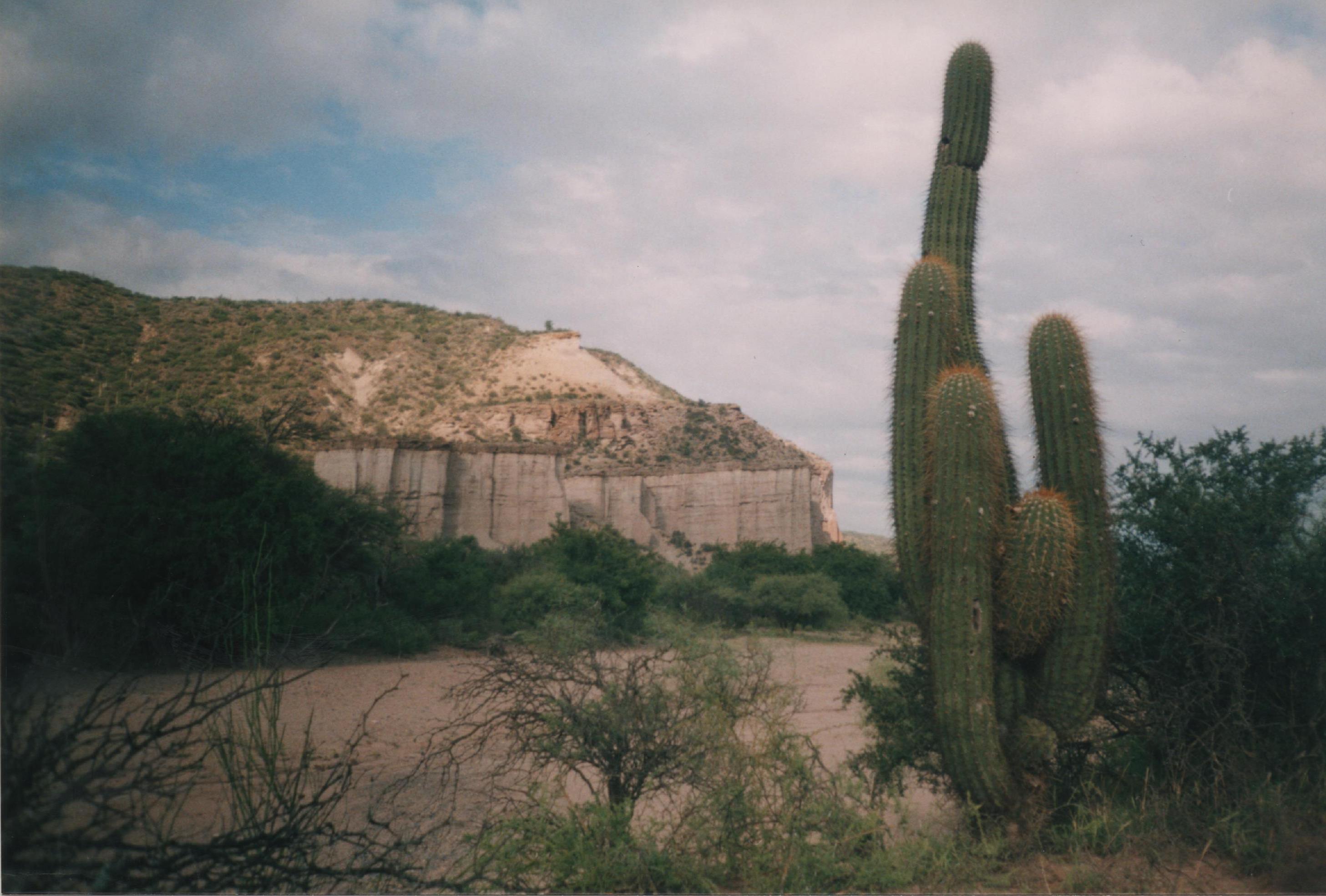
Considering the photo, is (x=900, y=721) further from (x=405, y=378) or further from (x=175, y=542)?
(x=405, y=378)

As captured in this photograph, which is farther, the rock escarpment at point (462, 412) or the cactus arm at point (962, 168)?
the rock escarpment at point (462, 412)

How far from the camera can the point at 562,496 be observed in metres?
45.8

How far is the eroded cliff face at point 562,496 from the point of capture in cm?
4034

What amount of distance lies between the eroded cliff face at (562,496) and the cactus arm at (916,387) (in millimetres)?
30812

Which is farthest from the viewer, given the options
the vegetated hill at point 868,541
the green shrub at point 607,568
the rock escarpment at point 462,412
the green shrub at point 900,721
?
the vegetated hill at point 868,541

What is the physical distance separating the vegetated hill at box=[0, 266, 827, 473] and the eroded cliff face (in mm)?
1055

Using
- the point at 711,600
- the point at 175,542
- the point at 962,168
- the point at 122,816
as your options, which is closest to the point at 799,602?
the point at 711,600

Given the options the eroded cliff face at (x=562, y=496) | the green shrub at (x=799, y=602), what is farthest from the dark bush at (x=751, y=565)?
the eroded cliff face at (x=562, y=496)

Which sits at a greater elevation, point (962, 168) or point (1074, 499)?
point (962, 168)

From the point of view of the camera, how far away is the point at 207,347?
47.4m

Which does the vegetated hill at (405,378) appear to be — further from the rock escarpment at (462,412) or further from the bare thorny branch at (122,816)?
the bare thorny branch at (122,816)

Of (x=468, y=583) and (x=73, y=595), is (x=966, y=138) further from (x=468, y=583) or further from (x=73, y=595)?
(x=468, y=583)

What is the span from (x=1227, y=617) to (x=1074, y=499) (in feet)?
6.42

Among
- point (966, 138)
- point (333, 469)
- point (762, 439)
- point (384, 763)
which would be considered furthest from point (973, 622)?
point (762, 439)
